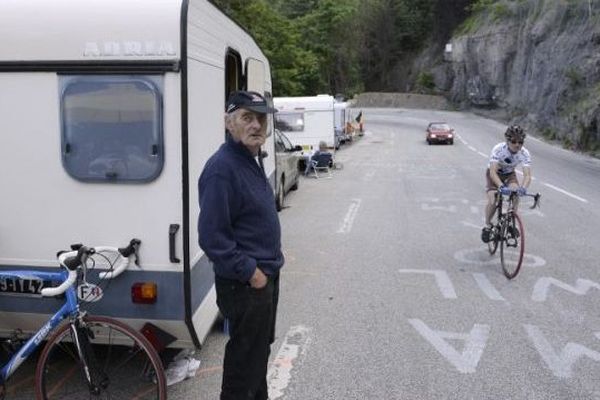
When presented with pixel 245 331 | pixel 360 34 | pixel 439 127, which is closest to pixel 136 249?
pixel 245 331

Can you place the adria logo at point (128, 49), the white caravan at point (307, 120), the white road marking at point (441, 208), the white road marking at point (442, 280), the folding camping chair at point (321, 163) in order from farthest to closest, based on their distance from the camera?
the white caravan at point (307, 120), the folding camping chair at point (321, 163), the white road marking at point (441, 208), the white road marking at point (442, 280), the adria logo at point (128, 49)

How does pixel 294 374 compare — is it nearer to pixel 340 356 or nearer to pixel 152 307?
pixel 340 356

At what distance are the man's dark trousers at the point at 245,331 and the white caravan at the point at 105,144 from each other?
784 millimetres

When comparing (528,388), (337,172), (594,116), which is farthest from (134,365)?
(594,116)

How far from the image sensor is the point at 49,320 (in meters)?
4.09

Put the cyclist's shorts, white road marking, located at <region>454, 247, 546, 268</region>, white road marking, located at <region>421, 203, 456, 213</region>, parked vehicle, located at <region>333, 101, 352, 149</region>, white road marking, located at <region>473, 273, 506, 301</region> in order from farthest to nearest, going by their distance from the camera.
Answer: parked vehicle, located at <region>333, 101, 352, 149</region> < white road marking, located at <region>421, 203, 456, 213</region> < white road marking, located at <region>454, 247, 546, 268</region> < the cyclist's shorts < white road marking, located at <region>473, 273, 506, 301</region>

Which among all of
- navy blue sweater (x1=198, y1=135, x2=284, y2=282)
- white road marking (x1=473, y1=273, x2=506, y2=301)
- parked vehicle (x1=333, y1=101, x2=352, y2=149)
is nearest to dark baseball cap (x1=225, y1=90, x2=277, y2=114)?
navy blue sweater (x1=198, y1=135, x2=284, y2=282)

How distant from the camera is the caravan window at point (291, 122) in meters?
22.4

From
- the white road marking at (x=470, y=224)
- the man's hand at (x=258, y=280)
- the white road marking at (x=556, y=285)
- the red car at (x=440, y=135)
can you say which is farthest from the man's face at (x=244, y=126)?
the red car at (x=440, y=135)

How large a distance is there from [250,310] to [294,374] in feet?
5.60

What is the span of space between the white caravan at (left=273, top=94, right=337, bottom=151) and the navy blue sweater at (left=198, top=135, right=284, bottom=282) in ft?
61.8

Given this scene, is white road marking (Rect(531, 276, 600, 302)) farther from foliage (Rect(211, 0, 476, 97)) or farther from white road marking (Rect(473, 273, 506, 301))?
foliage (Rect(211, 0, 476, 97))

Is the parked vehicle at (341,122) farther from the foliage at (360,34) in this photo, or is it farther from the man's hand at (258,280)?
the foliage at (360,34)

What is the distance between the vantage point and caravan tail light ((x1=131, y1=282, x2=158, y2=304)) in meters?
4.22
